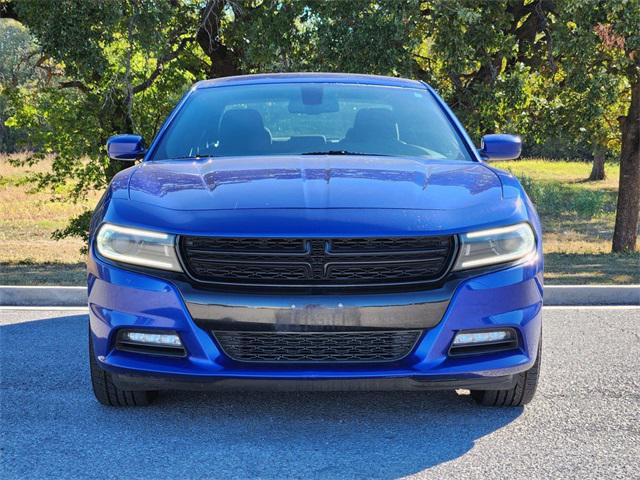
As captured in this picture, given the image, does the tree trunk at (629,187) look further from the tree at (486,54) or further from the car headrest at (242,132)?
the car headrest at (242,132)

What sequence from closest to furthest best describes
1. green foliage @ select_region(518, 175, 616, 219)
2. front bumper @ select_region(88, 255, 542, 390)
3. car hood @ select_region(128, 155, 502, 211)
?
1. front bumper @ select_region(88, 255, 542, 390)
2. car hood @ select_region(128, 155, 502, 211)
3. green foliage @ select_region(518, 175, 616, 219)

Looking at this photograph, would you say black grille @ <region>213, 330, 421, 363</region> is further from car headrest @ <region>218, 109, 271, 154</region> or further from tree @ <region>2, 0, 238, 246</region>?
tree @ <region>2, 0, 238, 246</region>

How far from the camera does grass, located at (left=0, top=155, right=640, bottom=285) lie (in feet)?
42.5

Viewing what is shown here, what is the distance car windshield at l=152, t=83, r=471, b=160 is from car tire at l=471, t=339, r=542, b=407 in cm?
133

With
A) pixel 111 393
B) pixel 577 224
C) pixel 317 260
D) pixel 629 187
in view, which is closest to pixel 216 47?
pixel 629 187

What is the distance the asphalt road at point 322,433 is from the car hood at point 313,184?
1046mm

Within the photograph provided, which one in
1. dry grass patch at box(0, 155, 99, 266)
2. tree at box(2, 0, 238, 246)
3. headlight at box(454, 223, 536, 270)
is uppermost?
headlight at box(454, 223, 536, 270)

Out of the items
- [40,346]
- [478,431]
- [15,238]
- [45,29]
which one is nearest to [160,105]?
[45,29]

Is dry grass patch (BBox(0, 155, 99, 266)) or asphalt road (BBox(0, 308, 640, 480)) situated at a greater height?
asphalt road (BBox(0, 308, 640, 480))

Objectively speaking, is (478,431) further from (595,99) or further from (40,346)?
(595,99)

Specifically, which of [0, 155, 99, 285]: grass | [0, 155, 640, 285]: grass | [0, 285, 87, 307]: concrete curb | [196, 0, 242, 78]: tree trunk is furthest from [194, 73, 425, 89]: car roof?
[196, 0, 242, 78]: tree trunk

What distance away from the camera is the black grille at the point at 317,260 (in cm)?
403

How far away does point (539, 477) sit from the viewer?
3738 mm

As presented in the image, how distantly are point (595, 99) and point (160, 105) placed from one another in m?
9.54
